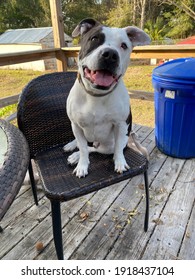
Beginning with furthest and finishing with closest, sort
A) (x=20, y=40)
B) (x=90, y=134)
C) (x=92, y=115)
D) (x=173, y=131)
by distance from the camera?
1. (x=20, y=40)
2. (x=173, y=131)
3. (x=90, y=134)
4. (x=92, y=115)

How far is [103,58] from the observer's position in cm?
104

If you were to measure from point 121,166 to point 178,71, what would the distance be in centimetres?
113

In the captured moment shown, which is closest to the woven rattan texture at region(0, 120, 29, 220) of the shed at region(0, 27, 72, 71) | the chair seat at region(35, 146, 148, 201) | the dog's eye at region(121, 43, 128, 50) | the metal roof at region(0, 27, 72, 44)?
the chair seat at region(35, 146, 148, 201)

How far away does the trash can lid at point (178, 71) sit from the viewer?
6.28 feet

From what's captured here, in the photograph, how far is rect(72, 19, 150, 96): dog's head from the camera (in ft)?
3.44

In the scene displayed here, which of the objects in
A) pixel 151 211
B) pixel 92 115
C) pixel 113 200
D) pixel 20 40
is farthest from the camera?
pixel 20 40

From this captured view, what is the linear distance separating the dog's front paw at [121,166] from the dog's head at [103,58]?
38 centimetres

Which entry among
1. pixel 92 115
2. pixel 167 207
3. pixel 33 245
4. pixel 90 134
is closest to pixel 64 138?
pixel 90 134

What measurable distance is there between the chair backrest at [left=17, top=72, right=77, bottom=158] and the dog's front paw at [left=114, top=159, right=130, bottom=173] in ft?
1.91

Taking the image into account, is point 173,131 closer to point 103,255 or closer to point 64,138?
point 64,138

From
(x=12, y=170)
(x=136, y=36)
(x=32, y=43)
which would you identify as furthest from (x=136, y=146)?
(x=32, y=43)

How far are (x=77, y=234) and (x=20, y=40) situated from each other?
12.7m

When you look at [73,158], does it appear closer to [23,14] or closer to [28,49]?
[28,49]

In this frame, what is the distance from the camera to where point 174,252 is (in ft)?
4.54
